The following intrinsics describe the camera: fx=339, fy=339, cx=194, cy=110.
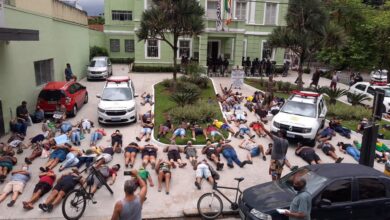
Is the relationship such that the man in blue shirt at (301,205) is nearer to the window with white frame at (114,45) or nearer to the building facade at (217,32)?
the building facade at (217,32)

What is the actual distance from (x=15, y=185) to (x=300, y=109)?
1142 centimetres

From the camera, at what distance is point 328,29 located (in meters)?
23.8

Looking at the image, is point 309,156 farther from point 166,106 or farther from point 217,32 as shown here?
point 217,32

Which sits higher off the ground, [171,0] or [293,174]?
[171,0]

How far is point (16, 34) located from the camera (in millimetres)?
12711

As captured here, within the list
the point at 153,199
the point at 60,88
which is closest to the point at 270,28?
the point at 60,88

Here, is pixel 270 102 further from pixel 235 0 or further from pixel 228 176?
pixel 235 0

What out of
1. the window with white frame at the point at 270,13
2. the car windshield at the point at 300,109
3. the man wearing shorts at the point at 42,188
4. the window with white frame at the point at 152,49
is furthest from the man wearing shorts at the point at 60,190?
the window with white frame at the point at 270,13

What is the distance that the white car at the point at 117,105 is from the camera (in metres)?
15.9

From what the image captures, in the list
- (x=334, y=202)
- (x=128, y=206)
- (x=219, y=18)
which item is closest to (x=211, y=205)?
(x=334, y=202)

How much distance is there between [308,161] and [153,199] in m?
6.09

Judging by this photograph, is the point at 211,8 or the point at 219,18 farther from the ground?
the point at 211,8

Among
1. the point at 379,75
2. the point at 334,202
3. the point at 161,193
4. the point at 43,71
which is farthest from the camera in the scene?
the point at 379,75

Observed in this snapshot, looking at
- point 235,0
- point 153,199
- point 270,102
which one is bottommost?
point 153,199
